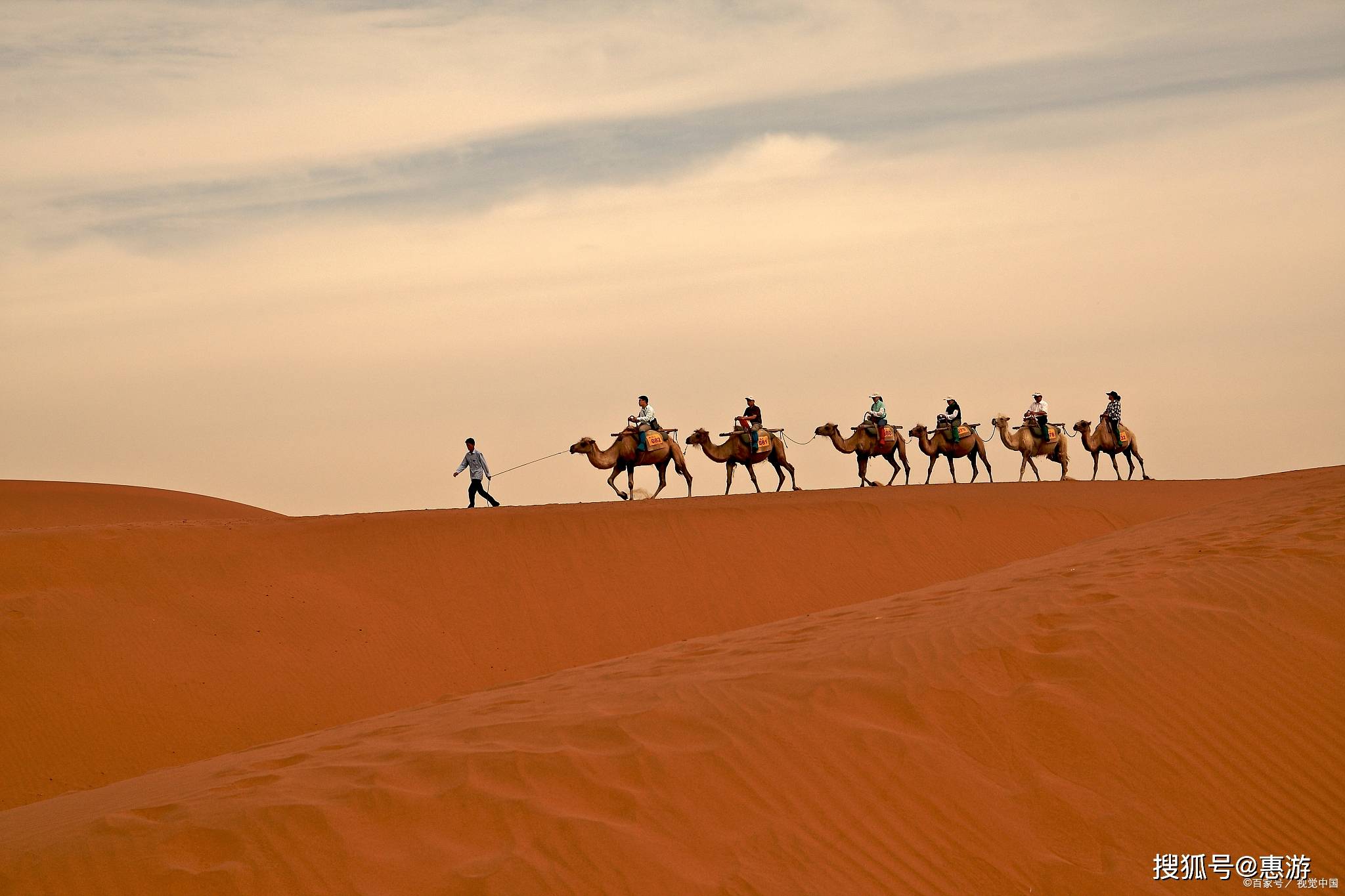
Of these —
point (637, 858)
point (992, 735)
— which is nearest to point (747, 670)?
point (992, 735)

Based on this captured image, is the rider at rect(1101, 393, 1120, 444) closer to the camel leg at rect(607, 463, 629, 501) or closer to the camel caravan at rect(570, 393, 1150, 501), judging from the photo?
the camel caravan at rect(570, 393, 1150, 501)

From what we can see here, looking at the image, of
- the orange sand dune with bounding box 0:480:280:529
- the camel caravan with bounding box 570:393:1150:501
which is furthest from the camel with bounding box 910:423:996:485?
the orange sand dune with bounding box 0:480:280:529

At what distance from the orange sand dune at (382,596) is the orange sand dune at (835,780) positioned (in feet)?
22.9

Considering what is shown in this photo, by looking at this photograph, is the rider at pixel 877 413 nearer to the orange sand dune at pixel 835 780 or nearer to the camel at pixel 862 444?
the camel at pixel 862 444

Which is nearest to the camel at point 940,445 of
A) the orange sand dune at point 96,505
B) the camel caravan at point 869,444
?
the camel caravan at point 869,444

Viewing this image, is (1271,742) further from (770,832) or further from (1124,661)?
(770,832)

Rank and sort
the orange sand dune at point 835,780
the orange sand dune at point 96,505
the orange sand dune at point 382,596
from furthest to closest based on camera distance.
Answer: the orange sand dune at point 96,505
the orange sand dune at point 382,596
the orange sand dune at point 835,780

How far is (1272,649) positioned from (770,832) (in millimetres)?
3785

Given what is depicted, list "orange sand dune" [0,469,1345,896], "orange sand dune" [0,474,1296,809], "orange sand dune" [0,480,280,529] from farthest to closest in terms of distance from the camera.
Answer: "orange sand dune" [0,480,280,529]
"orange sand dune" [0,474,1296,809]
"orange sand dune" [0,469,1345,896]

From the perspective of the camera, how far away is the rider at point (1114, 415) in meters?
32.9

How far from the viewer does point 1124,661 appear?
8078 millimetres

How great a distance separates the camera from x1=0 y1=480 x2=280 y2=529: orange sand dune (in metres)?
36.2

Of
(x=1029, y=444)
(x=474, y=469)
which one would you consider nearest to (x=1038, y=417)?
(x=1029, y=444)

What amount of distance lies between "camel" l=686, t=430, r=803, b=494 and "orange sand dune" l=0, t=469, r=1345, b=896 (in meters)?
18.9
